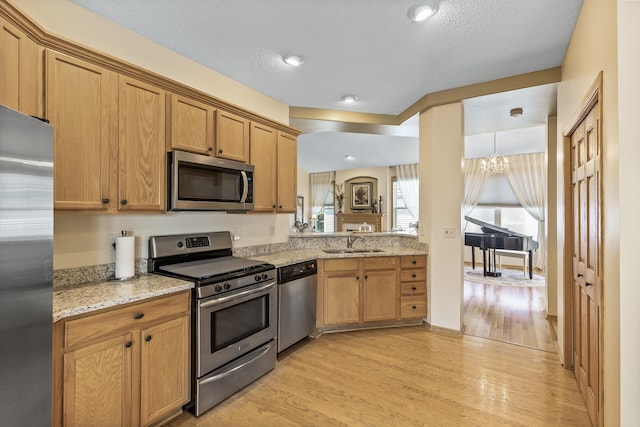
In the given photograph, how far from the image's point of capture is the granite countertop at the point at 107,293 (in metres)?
1.47

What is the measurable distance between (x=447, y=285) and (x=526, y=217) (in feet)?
16.1

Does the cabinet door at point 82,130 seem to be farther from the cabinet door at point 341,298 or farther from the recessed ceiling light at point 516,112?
the recessed ceiling light at point 516,112

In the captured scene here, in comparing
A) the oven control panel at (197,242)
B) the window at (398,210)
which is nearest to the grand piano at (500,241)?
the window at (398,210)

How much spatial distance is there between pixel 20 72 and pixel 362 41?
6.97 feet

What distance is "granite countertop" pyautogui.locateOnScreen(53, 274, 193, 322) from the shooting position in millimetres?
1469

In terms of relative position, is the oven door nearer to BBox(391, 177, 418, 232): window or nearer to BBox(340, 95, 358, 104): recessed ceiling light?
BBox(340, 95, 358, 104): recessed ceiling light

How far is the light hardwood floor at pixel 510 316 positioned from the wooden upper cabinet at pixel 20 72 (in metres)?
4.10

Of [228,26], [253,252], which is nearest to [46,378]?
[253,252]

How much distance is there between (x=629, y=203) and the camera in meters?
1.33

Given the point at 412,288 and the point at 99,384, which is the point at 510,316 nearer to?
the point at 412,288

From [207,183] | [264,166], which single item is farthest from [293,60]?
[207,183]

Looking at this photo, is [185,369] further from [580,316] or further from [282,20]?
[580,316]

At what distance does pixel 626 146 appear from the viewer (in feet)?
4.41

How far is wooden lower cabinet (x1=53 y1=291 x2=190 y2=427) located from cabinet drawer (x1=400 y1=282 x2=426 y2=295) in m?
2.39
